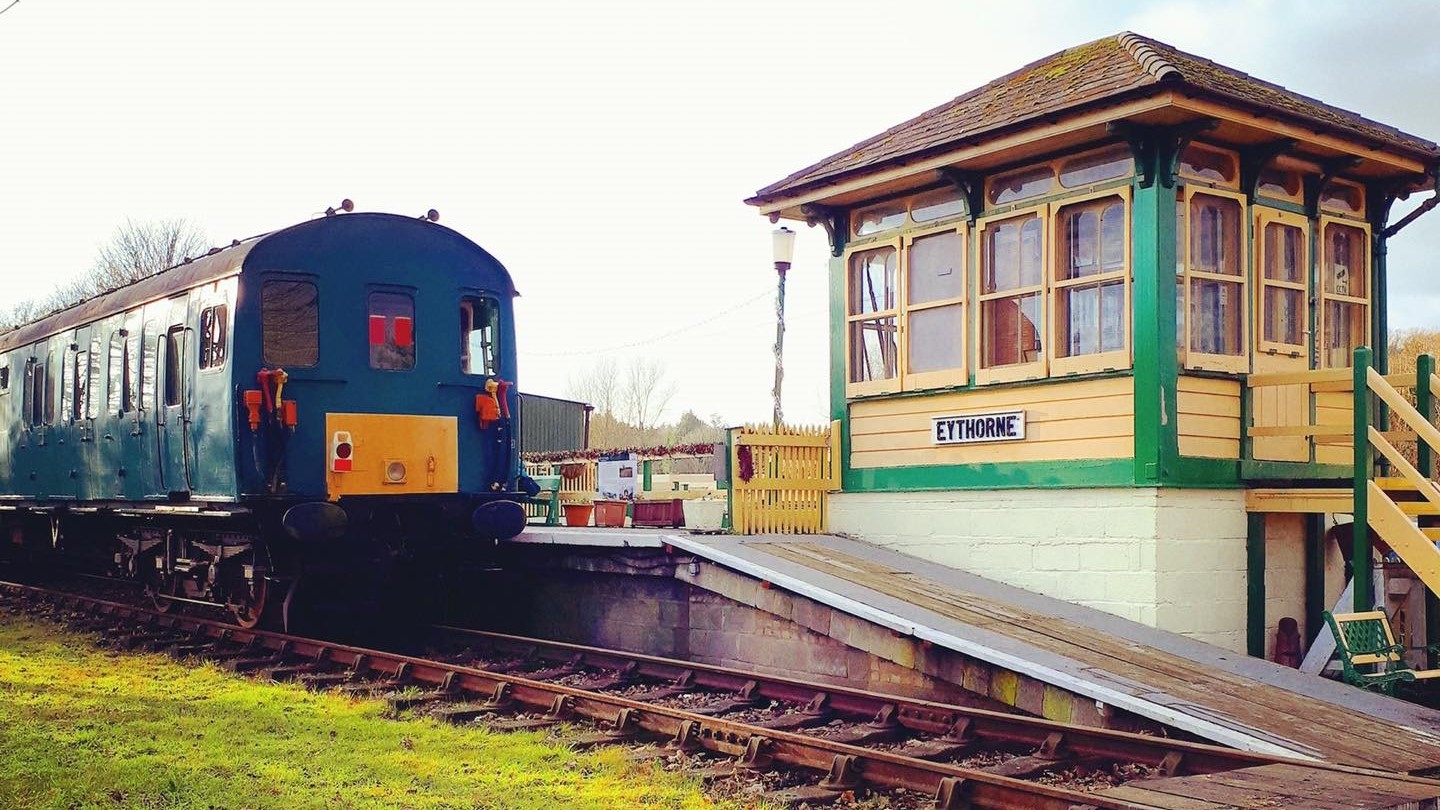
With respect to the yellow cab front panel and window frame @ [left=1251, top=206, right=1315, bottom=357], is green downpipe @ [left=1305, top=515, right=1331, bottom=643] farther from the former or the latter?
the yellow cab front panel

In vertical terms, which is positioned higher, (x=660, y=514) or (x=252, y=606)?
(x=660, y=514)

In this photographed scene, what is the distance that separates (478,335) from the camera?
12.2 meters

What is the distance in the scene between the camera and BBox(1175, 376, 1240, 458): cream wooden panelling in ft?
32.9

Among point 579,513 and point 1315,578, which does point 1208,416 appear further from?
point 579,513

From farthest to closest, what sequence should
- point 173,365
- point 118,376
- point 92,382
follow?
1. point 92,382
2. point 118,376
3. point 173,365

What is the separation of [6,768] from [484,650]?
474 cm

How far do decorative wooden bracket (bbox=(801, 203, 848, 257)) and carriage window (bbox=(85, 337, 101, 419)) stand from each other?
750 centimetres

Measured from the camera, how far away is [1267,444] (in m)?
10.7

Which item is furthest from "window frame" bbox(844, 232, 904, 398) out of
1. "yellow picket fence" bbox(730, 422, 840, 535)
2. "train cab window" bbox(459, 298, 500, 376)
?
"train cab window" bbox(459, 298, 500, 376)

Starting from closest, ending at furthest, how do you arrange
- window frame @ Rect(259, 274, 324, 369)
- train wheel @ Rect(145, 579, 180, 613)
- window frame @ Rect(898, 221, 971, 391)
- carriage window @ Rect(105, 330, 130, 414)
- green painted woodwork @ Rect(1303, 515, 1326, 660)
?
green painted woodwork @ Rect(1303, 515, 1326, 660) → window frame @ Rect(259, 274, 324, 369) → window frame @ Rect(898, 221, 971, 391) → carriage window @ Rect(105, 330, 130, 414) → train wheel @ Rect(145, 579, 180, 613)

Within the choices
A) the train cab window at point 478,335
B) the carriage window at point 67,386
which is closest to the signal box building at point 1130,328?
the train cab window at point 478,335

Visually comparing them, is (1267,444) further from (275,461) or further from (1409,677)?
(275,461)

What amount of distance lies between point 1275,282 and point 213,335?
889cm

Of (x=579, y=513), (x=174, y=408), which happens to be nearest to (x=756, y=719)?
(x=174, y=408)
